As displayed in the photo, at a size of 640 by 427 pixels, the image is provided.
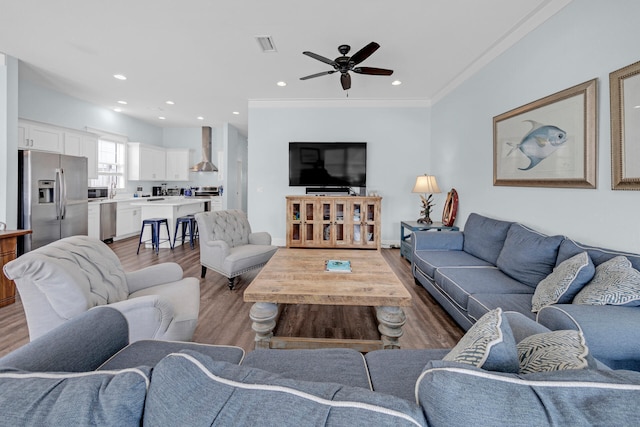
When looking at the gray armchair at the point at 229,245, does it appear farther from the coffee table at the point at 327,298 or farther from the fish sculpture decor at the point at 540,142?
the fish sculpture decor at the point at 540,142

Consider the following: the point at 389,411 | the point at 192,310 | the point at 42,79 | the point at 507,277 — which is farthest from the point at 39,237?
the point at 507,277

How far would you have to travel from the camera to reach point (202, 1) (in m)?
2.60

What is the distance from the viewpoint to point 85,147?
5.69m

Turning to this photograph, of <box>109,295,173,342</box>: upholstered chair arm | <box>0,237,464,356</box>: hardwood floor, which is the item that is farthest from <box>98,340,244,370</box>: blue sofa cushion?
<box>0,237,464,356</box>: hardwood floor

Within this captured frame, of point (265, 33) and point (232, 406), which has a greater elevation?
point (265, 33)

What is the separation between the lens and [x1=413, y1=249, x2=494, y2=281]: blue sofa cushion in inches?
111

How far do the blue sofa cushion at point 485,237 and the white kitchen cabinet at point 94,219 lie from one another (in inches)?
242

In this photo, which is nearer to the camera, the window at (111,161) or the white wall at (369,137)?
the white wall at (369,137)

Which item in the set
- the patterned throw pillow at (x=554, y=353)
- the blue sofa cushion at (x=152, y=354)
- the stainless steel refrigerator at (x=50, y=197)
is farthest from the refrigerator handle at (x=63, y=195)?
the patterned throw pillow at (x=554, y=353)

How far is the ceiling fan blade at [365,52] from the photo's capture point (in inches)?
110

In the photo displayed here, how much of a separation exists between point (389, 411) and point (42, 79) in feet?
21.1

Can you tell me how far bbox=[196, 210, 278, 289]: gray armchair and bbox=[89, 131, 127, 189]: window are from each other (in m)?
4.38

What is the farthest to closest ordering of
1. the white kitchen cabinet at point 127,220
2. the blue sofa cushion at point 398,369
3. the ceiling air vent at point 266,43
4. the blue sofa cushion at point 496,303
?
the white kitchen cabinet at point 127,220, the ceiling air vent at point 266,43, the blue sofa cushion at point 496,303, the blue sofa cushion at point 398,369

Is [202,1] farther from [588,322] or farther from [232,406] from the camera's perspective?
[588,322]
